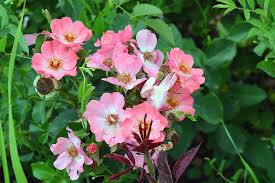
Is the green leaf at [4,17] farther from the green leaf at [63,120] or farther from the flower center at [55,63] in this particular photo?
the green leaf at [63,120]

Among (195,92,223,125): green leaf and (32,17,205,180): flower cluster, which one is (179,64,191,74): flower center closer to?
(32,17,205,180): flower cluster

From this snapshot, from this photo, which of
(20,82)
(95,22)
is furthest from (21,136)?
(95,22)

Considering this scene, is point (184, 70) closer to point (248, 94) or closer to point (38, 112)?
point (38, 112)

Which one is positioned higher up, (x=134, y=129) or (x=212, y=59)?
(x=134, y=129)

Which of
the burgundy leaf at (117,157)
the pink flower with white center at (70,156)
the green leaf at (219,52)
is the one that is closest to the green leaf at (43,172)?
the pink flower with white center at (70,156)

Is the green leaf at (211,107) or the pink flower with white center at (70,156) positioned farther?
the green leaf at (211,107)

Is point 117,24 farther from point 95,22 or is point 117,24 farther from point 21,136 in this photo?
point 21,136

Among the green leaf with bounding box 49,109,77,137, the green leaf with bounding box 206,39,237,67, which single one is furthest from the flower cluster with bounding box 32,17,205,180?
the green leaf with bounding box 206,39,237,67
